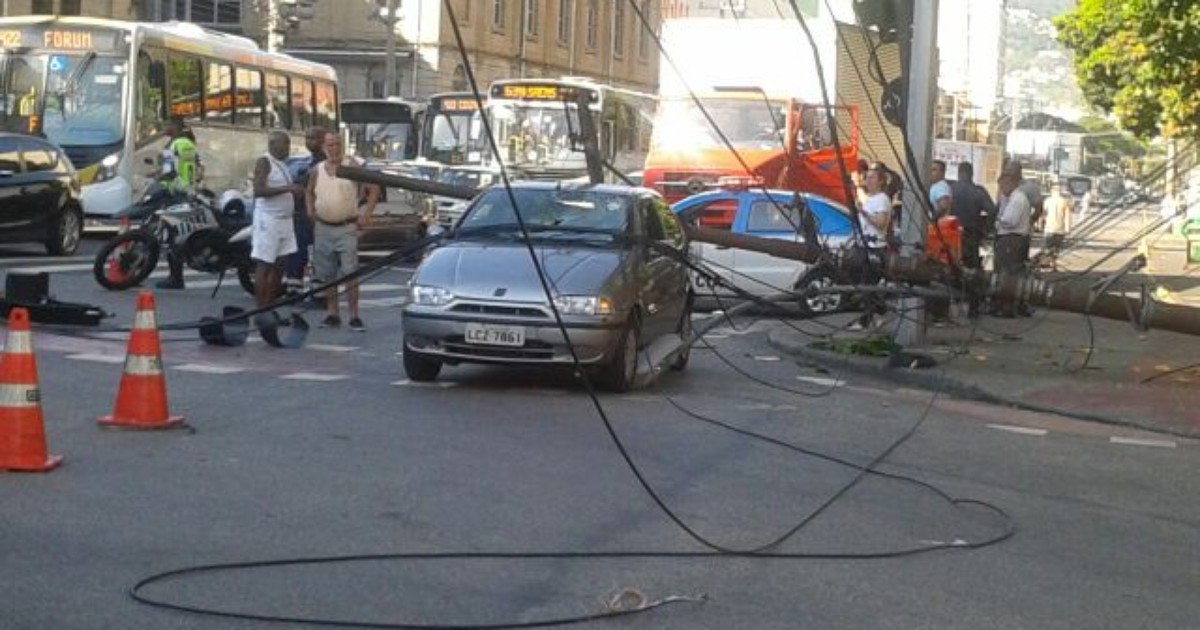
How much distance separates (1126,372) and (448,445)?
8.44m

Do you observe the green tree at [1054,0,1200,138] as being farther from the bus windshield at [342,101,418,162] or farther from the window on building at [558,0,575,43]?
the bus windshield at [342,101,418,162]

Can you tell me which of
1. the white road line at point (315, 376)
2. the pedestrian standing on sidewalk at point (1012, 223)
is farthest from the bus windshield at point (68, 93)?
the white road line at point (315, 376)

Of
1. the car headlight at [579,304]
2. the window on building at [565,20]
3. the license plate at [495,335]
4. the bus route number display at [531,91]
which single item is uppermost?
the window on building at [565,20]

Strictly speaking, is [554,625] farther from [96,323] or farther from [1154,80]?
[1154,80]

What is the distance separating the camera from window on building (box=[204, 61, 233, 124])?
29.2 metres

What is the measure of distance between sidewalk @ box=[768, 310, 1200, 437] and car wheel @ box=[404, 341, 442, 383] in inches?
169

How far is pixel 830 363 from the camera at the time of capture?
16.1 metres

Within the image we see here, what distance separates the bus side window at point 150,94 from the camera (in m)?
26.9

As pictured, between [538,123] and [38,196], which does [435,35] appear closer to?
[538,123]

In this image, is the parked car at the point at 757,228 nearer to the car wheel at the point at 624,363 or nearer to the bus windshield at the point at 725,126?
the bus windshield at the point at 725,126

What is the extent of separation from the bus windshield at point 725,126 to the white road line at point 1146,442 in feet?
51.6

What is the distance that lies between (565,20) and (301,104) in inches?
293

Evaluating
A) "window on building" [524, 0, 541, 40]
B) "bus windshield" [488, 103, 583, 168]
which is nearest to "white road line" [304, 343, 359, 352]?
"bus windshield" [488, 103, 583, 168]

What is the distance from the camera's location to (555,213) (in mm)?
13445
